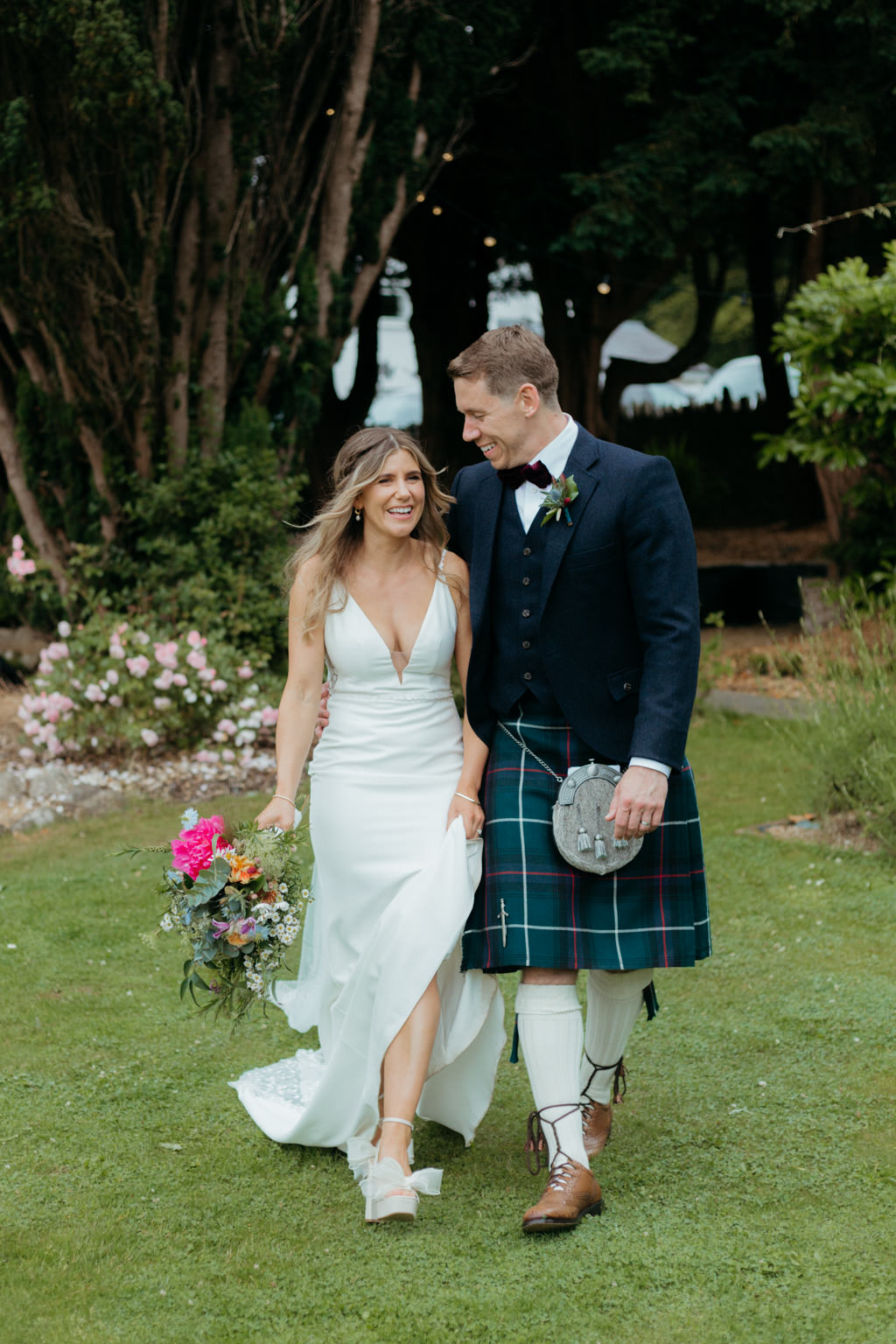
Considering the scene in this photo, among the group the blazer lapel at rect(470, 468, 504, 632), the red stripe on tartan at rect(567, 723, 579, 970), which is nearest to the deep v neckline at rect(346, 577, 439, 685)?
the blazer lapel at rect(470, 468, 504, 632)

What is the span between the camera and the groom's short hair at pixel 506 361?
311 cm

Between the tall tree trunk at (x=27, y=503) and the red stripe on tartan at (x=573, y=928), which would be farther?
the tall tree trunk at (x=27, y=503)

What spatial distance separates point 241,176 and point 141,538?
226 cm

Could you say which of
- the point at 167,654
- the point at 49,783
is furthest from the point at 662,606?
the point at 49,783

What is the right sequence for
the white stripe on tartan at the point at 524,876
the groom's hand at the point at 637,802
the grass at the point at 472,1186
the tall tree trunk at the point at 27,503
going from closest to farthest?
the grass at the point at 472,1186
the groom's hand at the point at 637,802
the white stripe on tartan at the point at 524,876
the tall tree trunk at the point at 27,503

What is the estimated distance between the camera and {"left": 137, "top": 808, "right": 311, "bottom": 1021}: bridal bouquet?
311 centimetres

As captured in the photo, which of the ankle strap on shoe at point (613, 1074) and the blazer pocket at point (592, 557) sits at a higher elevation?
the blazer pocket at point (592, 557)

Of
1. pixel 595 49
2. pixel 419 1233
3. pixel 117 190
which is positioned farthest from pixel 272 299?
pixel 419 1233

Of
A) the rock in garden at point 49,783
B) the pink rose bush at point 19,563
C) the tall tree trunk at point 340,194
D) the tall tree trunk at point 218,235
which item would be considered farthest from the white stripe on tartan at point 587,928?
the tall tree trunk at point 340,194

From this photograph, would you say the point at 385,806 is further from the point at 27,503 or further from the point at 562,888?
the point at 27,503

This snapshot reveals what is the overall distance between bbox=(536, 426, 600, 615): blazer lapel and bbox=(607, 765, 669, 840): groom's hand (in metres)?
0.44

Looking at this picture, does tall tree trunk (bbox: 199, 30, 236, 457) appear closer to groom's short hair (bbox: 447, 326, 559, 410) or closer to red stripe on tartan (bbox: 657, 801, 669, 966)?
groom's short hair (bbox: 447, 326, 559, 410)

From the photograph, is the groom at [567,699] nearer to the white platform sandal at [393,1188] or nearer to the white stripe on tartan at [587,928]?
the white stripe on tartan at [587,928]

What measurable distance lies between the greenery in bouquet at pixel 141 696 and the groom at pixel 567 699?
14.3 ft
